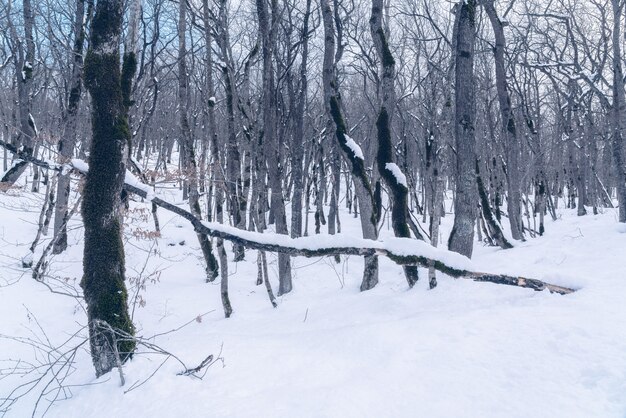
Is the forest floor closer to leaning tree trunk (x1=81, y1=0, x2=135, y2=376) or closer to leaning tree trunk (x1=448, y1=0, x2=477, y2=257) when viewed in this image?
leaning tree trunk (x1=81, y1=0, x2=135, y2=376)

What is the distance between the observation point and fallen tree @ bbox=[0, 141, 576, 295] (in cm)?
495

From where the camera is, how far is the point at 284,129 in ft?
45.3

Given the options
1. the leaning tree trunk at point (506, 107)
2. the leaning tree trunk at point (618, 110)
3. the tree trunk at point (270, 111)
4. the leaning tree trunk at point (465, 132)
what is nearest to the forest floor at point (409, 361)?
the leaning tree trunk at point (465, 132)

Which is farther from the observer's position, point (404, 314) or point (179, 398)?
point (404, 314)

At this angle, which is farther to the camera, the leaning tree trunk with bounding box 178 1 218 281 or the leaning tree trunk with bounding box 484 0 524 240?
the leaning tree trunk with bounding box 484 0 524 240

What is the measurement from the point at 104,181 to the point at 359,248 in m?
3.11

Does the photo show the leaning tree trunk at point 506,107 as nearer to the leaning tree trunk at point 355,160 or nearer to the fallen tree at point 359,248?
the leaning tree trunk at point 355,160

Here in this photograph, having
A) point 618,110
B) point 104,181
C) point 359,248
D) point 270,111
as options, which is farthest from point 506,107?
point 104,181

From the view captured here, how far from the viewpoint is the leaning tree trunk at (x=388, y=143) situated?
307 inches

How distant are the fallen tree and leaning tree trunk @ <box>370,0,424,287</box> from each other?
257 cm

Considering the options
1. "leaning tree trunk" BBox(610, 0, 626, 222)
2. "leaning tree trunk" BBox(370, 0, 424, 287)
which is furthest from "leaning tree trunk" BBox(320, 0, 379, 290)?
"leaning tree trunk" BBox(610, 0, 626, 222)

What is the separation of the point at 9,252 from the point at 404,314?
11983 millimetres

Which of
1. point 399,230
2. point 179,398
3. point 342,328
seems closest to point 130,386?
point 179,398

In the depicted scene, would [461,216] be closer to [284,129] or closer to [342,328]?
[342,328]
